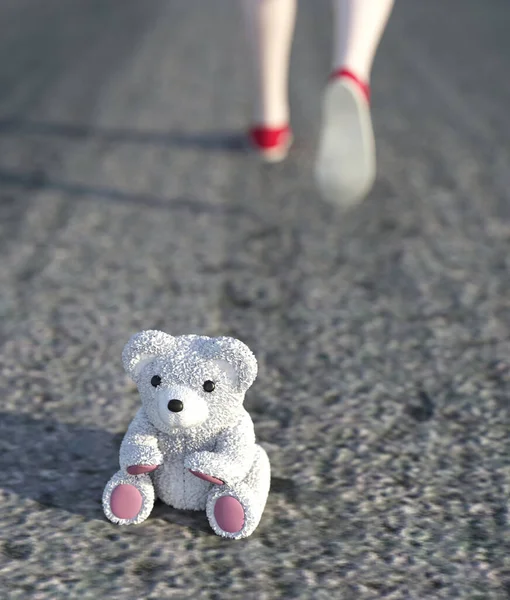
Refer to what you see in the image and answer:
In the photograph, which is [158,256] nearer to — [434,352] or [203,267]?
[203,267]

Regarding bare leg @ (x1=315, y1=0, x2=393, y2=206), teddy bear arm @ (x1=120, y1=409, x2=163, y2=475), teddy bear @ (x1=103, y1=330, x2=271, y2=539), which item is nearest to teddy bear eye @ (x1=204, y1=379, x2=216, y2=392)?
teddy bear @ (x1=103, y1=330, x2=271, y2=539)

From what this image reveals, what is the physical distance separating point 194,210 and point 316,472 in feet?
5.19

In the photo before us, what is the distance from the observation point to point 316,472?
1.55m

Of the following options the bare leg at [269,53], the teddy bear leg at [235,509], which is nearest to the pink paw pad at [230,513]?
the teddy bear leg at [235,509]

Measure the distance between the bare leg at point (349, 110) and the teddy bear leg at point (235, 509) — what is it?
129 cm

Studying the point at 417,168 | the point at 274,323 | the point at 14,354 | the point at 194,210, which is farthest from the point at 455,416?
the point at 417,168

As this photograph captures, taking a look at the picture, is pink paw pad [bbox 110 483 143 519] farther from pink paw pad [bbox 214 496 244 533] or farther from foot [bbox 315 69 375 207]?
foot [bbox 315 69 375 207]

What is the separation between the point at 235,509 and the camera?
4.39 feet

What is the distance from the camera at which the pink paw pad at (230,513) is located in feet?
4.39

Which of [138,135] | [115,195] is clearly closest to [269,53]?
[115,195]

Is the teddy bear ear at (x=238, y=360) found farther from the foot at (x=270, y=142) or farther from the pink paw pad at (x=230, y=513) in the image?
the foot at (x=270, y=142)

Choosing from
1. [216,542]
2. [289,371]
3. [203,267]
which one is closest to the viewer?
[216,542]

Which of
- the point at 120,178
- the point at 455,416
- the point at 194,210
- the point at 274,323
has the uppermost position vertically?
the point at 120,178

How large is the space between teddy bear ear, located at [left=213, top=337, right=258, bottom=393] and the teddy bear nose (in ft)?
0.30
